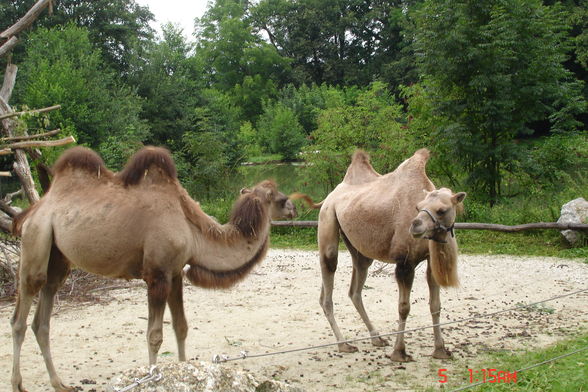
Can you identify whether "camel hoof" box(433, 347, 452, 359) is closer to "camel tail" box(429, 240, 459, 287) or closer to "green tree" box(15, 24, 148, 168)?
"camel tail" box(429, 240, 459, 287)

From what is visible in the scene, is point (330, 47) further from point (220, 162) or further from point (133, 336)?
point (133, 336)

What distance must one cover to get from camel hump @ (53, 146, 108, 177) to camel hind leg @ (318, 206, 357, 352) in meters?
2.41

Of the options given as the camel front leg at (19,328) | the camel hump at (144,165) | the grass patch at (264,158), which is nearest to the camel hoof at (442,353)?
the camel hump at (144,165)

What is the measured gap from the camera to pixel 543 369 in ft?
14.9

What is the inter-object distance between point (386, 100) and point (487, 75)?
1200cm

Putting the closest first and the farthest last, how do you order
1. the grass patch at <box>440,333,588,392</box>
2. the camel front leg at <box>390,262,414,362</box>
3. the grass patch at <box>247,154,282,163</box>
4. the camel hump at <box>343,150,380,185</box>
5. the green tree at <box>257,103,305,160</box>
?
the grass patch at <box>440,333,588,392</box> < the camel front leg at <box>390,262,414,362</box> < the camel hump at <box>343,150,380,185</box> < the grass patch at <box>247,154,282,163</box> < the green tree at <box>257,103,305,160</box>

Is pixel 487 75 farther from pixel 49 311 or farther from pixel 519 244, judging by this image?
pixel 49 311

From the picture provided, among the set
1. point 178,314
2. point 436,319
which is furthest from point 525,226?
point 178,314

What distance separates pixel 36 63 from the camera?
23.6m

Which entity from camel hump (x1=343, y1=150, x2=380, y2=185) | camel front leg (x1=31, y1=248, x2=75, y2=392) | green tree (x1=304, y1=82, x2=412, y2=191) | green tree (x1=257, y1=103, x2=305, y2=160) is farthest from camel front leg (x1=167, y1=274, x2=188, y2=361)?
green tree (x1=257, y1=103, x2=305, y2=160)

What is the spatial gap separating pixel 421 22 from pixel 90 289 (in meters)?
11.0

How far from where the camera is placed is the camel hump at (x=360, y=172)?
256 inches

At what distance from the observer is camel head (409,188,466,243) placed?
15.2 ft

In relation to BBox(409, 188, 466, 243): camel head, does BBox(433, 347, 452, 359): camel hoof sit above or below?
below
